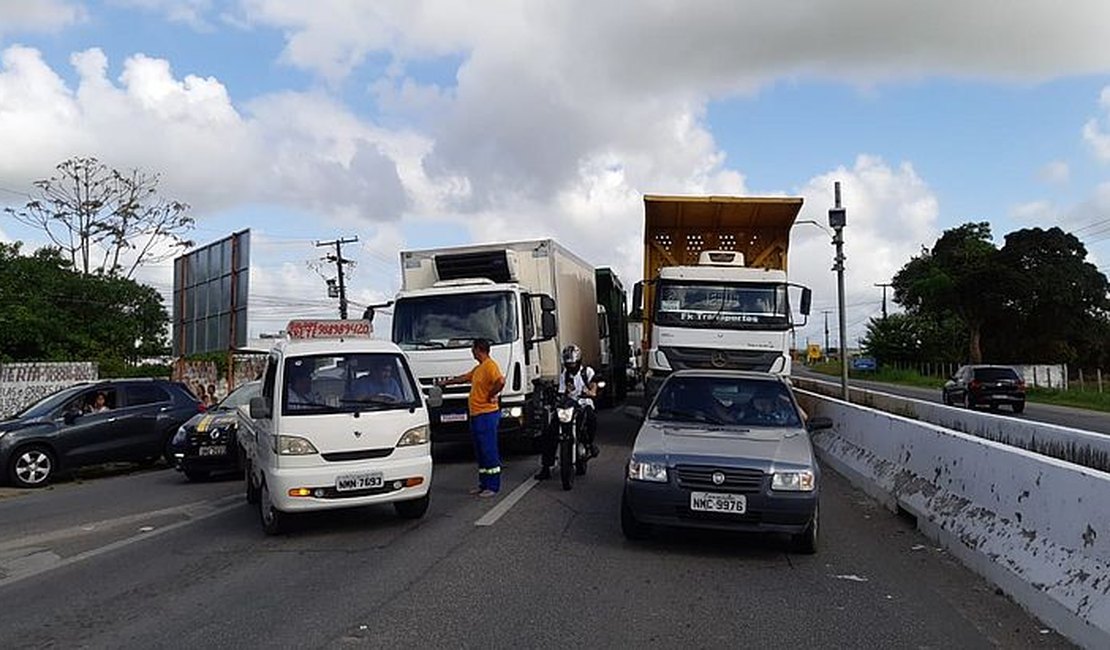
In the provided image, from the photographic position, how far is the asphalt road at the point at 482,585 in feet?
20.3

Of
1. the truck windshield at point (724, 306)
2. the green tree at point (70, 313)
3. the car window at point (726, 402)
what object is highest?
the green tree at point (70, 313)

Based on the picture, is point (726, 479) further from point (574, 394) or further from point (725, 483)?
point (574, 394)

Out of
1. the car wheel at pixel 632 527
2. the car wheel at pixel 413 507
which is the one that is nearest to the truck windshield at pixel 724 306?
the car wheel at pixel 413 507

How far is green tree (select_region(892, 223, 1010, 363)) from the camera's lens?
61.5m

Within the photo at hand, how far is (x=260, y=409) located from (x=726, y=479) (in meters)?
4.45

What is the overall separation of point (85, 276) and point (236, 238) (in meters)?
23.9

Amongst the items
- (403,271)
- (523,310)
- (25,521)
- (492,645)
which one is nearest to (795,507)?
(492,645)

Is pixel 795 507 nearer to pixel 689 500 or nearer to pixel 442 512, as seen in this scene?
pixel 689 500

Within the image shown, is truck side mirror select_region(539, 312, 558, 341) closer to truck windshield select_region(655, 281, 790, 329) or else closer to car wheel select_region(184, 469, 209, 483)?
truck windshield select_region(655, 281, 790, 329)

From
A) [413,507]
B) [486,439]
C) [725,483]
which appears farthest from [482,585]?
[486,439]

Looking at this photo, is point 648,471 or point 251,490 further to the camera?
point 251,490

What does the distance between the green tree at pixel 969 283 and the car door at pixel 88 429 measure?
2179 inches

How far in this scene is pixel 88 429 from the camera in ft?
54.2

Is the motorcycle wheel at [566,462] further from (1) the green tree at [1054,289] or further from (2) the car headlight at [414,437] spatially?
(1) the green tree at [1054,289]
